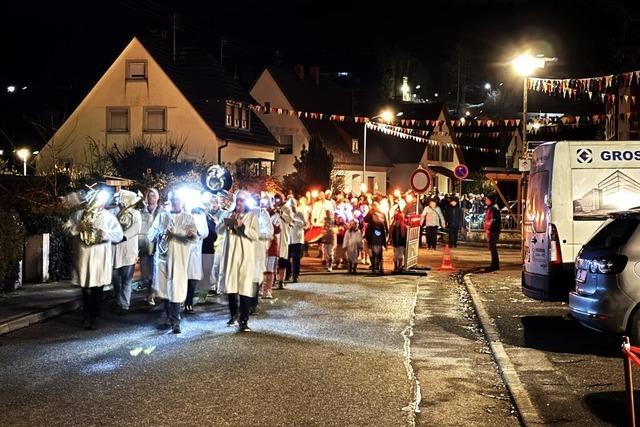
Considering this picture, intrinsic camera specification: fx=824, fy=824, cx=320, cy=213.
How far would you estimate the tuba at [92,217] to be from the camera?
11.3 m

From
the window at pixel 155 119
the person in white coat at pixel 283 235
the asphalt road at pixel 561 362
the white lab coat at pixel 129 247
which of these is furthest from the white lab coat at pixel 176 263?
the window at pixel 155 119

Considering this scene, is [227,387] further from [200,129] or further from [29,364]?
[200,129]

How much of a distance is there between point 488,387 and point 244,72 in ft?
185

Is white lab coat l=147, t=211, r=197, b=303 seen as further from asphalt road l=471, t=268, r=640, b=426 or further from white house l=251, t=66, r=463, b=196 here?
white house l=251, t=66, r=463, b=196

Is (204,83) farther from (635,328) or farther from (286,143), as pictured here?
(635,328)

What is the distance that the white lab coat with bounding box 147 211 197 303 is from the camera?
11.0m

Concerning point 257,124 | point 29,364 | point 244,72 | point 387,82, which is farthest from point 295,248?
point 387,82

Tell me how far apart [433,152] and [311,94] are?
15118 mm

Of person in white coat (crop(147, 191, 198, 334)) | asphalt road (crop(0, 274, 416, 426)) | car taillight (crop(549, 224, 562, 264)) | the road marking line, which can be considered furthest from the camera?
car taillight (crop(549, 224, 562, 264))

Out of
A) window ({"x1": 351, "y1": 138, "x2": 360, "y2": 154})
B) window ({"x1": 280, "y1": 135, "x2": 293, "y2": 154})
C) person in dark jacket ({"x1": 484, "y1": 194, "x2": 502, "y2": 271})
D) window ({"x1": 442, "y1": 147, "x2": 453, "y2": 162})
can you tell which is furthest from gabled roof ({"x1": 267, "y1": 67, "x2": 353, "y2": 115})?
person in dark jacket ({"x1": 484, "y1": 194, "x2": 502, "y2": 271})

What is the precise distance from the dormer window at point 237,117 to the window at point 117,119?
4853 mm

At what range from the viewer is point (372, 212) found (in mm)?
19406

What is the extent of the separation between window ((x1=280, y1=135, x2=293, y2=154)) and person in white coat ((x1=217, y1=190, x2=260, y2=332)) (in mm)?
41343

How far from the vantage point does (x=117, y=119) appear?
4000 cm
